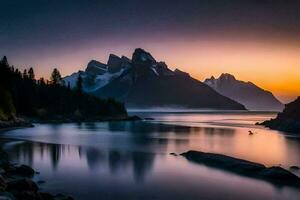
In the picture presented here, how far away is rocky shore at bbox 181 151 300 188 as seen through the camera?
4053cm

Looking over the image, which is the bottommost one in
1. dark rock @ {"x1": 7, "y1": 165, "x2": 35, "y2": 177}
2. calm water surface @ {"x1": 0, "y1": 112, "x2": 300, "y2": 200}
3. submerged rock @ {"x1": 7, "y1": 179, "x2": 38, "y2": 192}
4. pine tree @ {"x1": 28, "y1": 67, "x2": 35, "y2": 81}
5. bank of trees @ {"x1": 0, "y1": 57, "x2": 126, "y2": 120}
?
calm water surface @ {"x1": 0, "y1": 112, "x2": 300, "y2": 200}

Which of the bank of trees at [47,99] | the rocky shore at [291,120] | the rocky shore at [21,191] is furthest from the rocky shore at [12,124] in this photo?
the rocky shore at [291,120]

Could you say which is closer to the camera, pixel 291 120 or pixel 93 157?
pixel 93 157

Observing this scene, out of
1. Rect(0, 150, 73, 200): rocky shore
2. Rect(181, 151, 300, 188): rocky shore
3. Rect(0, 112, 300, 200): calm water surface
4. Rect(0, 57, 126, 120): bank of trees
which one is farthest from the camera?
Rect(0, 57, 126, 120): bank of trees

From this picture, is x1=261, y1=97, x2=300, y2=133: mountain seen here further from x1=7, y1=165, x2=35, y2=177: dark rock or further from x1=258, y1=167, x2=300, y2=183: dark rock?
x1=7, y1=165, x2=35, y2=177: dark rock

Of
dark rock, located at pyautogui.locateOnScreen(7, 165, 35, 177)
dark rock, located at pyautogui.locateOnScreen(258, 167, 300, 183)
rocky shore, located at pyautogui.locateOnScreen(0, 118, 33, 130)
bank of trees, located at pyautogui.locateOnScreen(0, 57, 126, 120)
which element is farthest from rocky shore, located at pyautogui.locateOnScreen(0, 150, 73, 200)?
bank of trees, located at pyautogui.locateOnScreen(0, 57, 126, 120)

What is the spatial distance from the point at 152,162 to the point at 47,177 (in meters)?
17.3

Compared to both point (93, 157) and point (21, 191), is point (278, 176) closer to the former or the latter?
point (21, 191)

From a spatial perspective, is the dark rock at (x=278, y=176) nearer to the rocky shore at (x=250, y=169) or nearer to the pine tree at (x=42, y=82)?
the rocky shore at (x=250, y=169)

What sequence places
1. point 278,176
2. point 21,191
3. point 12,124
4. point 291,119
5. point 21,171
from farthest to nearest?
point 291,119, point 12,124, point 278,176, point 21,171, point 21,191

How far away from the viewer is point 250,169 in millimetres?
45219

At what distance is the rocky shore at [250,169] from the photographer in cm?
4053

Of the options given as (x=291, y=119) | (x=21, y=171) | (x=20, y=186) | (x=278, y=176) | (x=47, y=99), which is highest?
(x=47, y=99)

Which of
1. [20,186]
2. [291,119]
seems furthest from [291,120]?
[20,186]
